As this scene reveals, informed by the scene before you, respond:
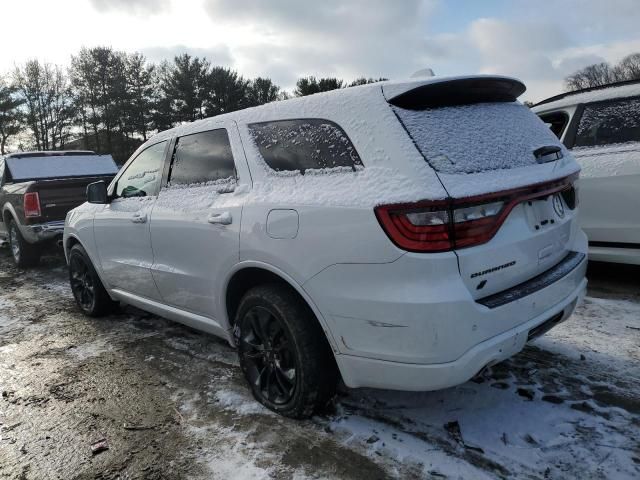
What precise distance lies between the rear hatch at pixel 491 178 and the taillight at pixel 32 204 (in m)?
6.40

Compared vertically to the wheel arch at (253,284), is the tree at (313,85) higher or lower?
higher

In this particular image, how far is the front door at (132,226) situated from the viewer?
3633 mm

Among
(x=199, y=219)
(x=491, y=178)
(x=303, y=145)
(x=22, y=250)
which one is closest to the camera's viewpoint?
(x=491, y=178)

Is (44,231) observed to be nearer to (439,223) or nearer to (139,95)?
(439,223)

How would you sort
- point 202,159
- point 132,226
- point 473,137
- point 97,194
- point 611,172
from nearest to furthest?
point 473,137
point 202,159
point 132,226
point 97,194
point 611,172

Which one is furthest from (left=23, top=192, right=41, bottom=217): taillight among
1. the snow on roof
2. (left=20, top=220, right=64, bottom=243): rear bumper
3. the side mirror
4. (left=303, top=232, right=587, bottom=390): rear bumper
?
the snow on roof

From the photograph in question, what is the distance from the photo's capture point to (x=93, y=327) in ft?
15.0

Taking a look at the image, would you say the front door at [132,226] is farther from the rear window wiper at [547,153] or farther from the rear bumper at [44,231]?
the rear bumper at [44,231]

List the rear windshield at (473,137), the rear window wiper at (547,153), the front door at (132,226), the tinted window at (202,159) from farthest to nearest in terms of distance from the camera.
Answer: the front door at (132,226) < the tinted window at (202,159) < the rear window wiper at (547,153) < the rear windshield at (473,137)

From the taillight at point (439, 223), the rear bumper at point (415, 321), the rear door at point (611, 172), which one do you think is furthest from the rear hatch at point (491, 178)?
the rear door at point (611, 172)

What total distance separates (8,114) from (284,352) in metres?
44.1

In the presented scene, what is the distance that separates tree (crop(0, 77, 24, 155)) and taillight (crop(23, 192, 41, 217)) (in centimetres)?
3788

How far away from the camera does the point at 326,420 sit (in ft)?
8.66

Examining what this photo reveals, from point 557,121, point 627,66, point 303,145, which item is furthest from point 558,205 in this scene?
point 627,66
